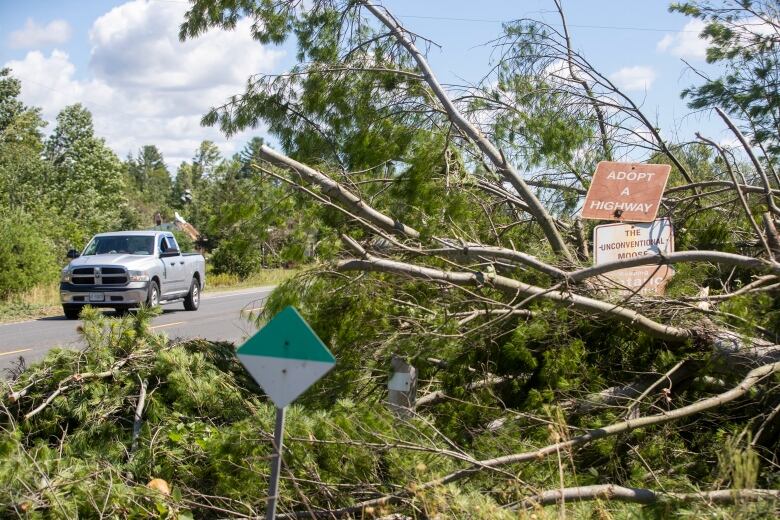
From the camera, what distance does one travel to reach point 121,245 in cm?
1889

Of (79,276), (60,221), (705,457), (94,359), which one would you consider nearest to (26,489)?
(94,359)

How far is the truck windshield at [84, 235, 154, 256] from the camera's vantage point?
18.6 meters

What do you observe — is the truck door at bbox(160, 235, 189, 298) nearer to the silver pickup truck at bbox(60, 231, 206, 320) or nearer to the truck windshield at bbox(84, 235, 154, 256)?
the silver pickup truck at bbox(60, 231, 206, 320)

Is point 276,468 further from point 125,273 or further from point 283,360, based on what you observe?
point 125,273

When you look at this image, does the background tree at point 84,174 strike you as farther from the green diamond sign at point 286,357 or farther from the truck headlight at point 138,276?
the green diamond sign at point 286,357

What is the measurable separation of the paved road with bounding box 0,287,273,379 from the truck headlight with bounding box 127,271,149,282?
2.76 ft

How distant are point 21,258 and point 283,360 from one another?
21.1 metres

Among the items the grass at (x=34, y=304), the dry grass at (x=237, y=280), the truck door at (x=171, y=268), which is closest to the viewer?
the truck door at (x=171, y=268)

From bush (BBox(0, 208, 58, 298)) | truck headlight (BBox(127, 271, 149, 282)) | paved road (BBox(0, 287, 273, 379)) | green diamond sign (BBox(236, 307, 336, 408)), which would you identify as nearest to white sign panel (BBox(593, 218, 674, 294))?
green diamond sign (BBox(236, 307, 336, 408))

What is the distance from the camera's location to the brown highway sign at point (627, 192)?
21.7ft

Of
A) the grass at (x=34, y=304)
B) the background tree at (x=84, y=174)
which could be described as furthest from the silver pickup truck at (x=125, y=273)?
the background tree at (x=84, y=174)

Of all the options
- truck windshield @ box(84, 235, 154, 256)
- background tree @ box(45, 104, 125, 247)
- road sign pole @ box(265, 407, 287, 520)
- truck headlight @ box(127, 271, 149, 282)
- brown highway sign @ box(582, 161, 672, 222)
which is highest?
background tree @ box(45, 104, 125, 247)

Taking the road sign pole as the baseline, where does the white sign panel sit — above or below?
above

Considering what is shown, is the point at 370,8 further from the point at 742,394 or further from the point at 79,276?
the point at 79,276
